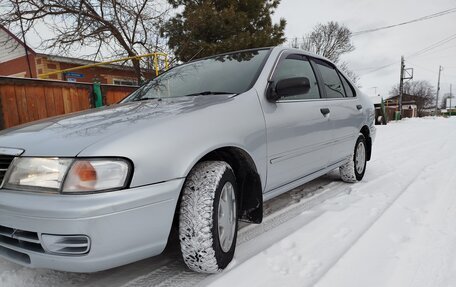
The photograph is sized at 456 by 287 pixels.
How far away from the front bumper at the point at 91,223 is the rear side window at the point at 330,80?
2342mm

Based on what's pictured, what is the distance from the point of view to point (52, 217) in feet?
4.46

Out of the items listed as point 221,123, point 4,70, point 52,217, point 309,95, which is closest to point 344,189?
point 309,95

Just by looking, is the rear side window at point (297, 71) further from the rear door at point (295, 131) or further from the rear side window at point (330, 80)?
the rear side window at point (330, 80)

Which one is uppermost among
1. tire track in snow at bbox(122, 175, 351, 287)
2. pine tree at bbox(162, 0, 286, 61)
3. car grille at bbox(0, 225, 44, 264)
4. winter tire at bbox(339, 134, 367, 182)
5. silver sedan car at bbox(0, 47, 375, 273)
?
pine tree at bbox(162, 0, 286, 61)

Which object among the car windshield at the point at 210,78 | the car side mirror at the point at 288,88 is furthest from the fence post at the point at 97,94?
the car side mirror at the point at 288,88

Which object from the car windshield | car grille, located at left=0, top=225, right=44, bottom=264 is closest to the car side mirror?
the car windshield

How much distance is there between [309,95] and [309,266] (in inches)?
62.6

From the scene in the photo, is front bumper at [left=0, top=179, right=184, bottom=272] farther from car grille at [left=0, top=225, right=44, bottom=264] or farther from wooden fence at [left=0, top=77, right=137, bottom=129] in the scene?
wooden fence at [left=0, top=77, right=137, bottom=129]

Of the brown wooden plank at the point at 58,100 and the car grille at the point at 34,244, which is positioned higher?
the brown wooden plank at the point at 58,100

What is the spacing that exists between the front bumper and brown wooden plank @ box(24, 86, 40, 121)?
4.41 m

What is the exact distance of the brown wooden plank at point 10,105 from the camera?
495 cm

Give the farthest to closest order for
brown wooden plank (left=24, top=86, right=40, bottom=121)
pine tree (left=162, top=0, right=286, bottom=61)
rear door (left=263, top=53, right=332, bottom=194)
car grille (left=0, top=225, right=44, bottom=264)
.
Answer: pine tree (left=162, top=0, right=286, bottom=61) < brown wooden plank (left=24, top=86, right=40, bottom=121) < rear door (left=263, top=53, right=332, bottom=194) < car grille (left=0, top=225, right=44, bottom=264)

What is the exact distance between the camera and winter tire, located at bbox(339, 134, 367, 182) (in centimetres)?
381

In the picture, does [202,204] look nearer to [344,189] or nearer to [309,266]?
[309,266]
